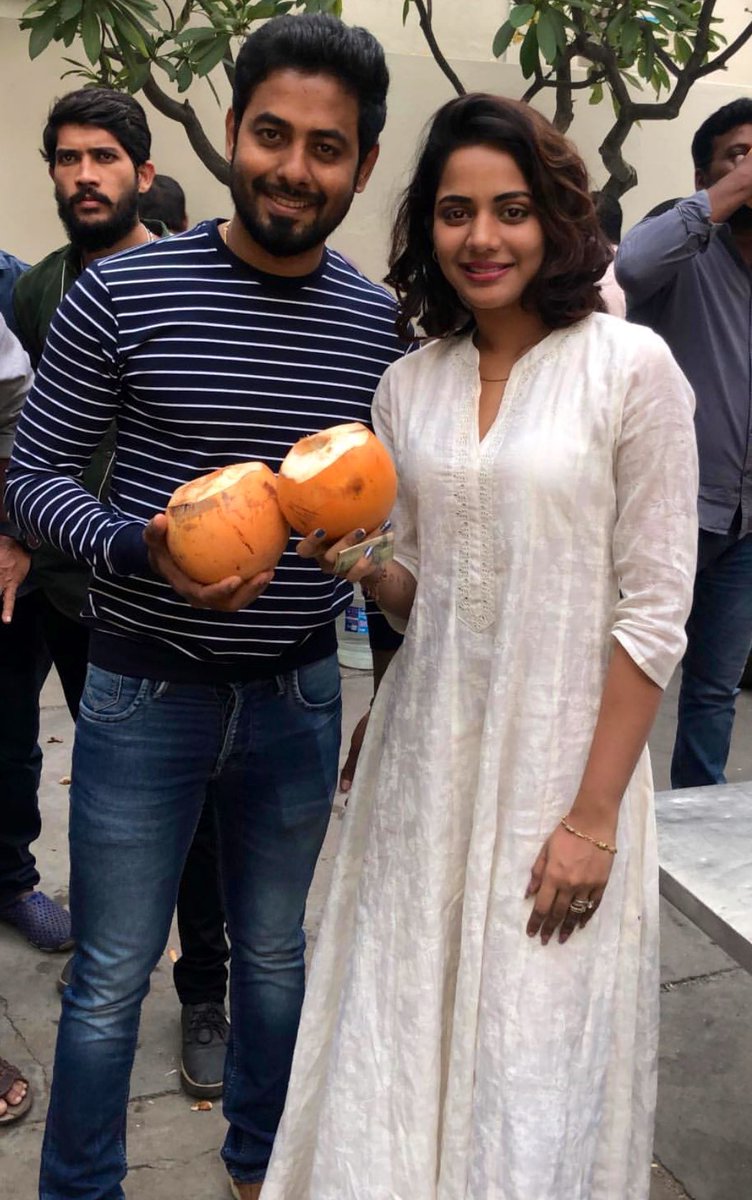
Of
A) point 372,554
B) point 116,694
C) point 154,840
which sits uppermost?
point 372,554

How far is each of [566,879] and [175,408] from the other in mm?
919

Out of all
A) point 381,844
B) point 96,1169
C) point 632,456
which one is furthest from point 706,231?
point 96,1169

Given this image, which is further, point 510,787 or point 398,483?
point 398,483

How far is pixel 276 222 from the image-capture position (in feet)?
6.52

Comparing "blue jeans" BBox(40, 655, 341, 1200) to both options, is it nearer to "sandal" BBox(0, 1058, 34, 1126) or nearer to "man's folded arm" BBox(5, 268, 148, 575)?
"man's folded arm" BBox(5, 268, 148, 575)

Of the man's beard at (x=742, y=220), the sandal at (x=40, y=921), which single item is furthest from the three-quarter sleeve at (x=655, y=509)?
the sandal at (x=40, y=921)

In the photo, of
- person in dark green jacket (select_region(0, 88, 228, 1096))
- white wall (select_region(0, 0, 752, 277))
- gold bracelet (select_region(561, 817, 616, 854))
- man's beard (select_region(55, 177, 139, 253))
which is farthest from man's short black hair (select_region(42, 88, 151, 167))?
white wall (select_region(0, 0, 752, 277))

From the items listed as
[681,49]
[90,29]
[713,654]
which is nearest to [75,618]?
[713,654]

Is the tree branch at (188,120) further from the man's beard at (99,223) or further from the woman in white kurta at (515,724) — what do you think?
the woman in white kurta at (515,724)

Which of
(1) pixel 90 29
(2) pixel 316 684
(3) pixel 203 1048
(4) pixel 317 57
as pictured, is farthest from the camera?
(1) pixel 90 29

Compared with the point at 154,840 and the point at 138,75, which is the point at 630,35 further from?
the point at 154,840

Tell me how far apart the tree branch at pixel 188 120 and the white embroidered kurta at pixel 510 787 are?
3675 mm

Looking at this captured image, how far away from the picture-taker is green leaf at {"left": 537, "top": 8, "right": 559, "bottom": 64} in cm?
493

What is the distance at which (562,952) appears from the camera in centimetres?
186
